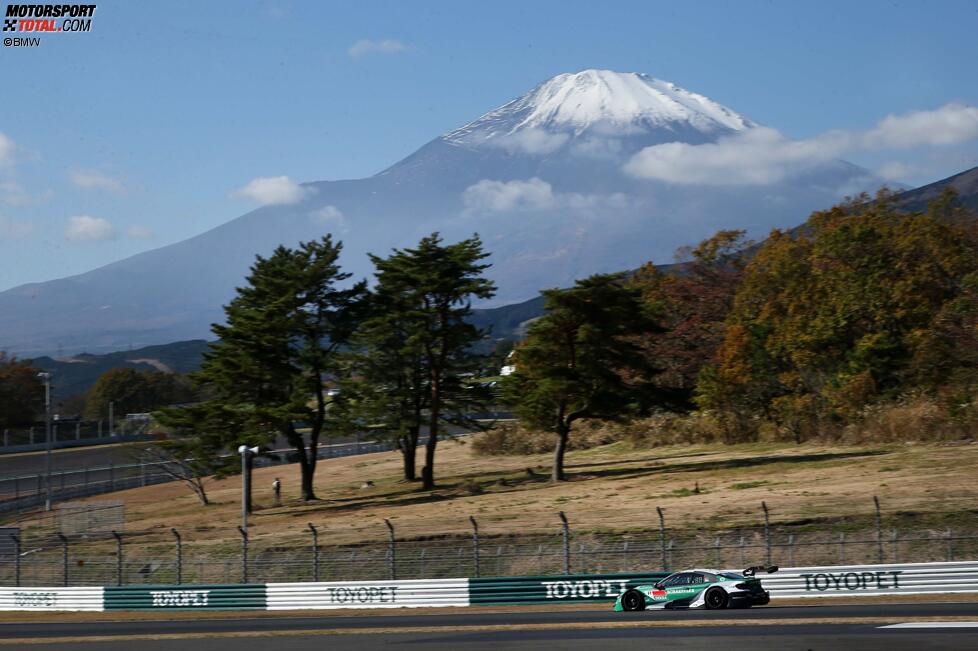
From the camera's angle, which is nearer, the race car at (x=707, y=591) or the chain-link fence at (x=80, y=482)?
the race car at (x=707, y=591)

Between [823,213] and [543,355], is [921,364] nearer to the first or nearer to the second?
[543,355]

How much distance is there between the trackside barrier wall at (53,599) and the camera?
137 feet

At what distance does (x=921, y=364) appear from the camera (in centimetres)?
6675

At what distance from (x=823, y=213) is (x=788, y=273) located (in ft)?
82.5

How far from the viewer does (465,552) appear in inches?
1738

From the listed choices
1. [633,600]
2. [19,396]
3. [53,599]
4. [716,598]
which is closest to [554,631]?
[633,600]

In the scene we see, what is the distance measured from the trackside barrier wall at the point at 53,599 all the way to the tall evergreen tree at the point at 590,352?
85.7ft

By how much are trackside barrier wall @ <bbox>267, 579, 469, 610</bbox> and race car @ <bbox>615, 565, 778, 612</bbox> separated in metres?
7.59

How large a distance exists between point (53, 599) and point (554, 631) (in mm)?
22860

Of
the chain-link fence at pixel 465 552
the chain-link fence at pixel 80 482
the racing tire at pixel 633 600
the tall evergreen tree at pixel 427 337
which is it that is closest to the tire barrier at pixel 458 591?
the chain-link fence at pixel 465 552

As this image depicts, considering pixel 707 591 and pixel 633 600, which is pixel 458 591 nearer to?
pixel 633 600

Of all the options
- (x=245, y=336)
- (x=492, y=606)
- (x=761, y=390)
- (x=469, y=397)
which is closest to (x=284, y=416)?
(x=245, y=336)

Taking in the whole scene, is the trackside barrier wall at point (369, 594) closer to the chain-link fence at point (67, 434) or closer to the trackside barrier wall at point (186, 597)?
the trackside barrier wall at point (186, 597)

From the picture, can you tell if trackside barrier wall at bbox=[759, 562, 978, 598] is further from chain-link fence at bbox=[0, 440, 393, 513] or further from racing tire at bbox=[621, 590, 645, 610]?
chain-link fence at bbox=[0, 440, 393, 513]
